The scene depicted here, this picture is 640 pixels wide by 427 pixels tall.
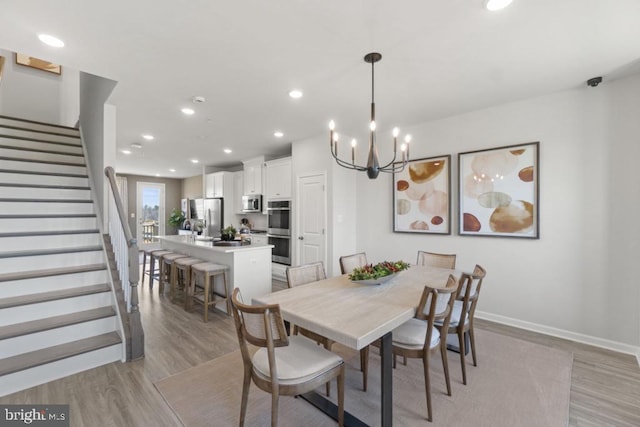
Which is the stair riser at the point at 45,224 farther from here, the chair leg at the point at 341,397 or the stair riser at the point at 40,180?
the chair leg at the point at 341,397

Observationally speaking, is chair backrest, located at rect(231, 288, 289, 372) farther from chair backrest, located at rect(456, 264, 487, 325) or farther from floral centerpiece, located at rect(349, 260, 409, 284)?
chair backrest, located at rect(456, 264, 487, 325)

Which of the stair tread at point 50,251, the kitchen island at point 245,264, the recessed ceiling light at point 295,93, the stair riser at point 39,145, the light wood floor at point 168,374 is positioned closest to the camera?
the light wood floor at point 168,374

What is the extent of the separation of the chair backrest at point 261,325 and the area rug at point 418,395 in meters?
0.73

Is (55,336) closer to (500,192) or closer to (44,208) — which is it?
(44,208)

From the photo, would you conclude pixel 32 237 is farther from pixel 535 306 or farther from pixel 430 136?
pixel 535 306

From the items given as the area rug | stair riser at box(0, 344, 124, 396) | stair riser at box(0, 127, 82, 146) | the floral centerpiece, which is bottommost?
the area rug

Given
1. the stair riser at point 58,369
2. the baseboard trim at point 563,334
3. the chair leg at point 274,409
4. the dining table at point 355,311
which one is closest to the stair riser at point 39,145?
the stair riser at point 58,369

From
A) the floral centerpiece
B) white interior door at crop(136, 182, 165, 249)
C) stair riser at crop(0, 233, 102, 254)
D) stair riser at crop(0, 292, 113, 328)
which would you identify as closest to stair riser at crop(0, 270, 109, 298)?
stair riser at crop(0, 292, 113, 328)

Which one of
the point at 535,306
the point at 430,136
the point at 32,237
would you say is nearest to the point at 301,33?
the point at 430,136

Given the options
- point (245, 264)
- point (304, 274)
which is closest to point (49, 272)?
point (245, 264)

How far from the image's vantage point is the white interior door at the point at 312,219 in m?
4.74

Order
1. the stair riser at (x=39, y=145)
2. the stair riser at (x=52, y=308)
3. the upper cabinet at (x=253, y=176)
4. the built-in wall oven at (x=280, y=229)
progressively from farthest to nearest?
1. the upper cabinet at (x=253, y=176)
2. the built-in wall oven at (x=280, y=229)
3. the stair riser at (x=39, y=145)
4. the stair riser at (x=52, y=308)

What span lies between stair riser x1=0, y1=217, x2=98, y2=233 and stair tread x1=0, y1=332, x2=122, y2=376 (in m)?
1.52

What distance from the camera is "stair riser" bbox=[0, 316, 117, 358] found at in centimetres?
227
